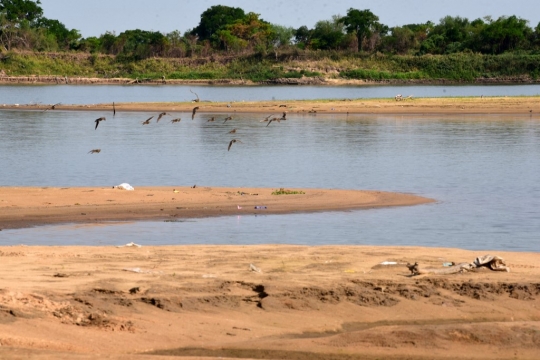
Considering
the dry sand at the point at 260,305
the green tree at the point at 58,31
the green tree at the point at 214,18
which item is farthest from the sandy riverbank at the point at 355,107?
the green tree at the point at 214,18

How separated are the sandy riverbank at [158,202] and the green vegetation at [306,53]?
71292mm

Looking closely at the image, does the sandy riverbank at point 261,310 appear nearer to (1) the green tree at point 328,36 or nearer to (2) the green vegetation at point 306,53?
(2) the green vegetation at point 306,53

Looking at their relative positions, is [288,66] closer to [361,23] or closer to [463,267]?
[361,23]

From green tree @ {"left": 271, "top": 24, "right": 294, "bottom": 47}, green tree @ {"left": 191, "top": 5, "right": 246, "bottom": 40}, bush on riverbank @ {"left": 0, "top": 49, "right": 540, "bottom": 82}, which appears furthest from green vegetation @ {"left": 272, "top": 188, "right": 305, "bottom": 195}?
green tree @ {"left": 191, "top": 5, "right": 246, "bottom": 40}

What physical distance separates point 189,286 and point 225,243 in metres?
5.11

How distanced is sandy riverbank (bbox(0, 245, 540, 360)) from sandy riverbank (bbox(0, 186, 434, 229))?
5912 millimetres

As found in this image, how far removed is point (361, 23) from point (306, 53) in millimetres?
14883

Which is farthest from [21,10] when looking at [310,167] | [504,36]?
[310,167]

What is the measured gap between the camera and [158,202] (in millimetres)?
18797

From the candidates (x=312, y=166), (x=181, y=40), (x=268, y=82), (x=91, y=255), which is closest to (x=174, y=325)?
(x=91, y=255)

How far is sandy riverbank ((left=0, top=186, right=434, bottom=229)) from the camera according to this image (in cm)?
1733

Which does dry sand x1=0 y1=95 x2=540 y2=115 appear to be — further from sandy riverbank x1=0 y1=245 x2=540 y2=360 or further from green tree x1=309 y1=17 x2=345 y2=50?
green tree x1=309 y1=17 x2=345 y2=50

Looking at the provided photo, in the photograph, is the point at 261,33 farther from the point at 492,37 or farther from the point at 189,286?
the point at 189,286

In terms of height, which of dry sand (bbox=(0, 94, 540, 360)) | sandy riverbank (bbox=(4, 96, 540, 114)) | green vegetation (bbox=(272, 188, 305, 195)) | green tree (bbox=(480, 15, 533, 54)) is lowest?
sandy riverbank (bbox=(4, 96, 540, 114))
